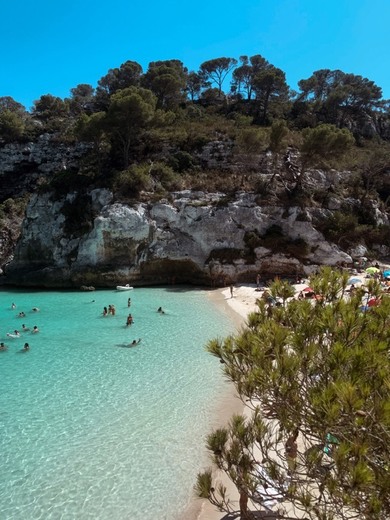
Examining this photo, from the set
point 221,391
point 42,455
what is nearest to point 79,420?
point 42,455

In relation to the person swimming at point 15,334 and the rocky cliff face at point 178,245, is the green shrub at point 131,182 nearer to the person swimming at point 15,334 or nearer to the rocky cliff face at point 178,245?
the rocky cliff face at point 178,245

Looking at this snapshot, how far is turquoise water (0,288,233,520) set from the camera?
678 cm

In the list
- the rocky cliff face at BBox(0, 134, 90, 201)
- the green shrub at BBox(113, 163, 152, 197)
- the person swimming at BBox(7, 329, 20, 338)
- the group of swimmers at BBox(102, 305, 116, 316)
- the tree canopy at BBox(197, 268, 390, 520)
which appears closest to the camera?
the tree canopy at BBox(197, 268, 390, 520)

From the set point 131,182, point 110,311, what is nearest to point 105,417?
point 110,311

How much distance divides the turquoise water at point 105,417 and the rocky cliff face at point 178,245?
34.3 feet

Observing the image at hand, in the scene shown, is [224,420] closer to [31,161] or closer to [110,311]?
[110,311]

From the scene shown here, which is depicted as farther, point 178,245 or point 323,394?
point 178,245

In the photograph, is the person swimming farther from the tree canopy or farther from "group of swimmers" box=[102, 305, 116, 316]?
the tree canopy

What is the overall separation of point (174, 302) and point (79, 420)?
46.2 feet

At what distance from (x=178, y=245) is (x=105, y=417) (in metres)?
20.5

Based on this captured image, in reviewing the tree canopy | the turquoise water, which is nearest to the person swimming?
the turquoise water

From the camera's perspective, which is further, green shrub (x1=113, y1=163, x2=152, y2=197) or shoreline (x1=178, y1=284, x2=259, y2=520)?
green shrub (x1=113, y1=163, x2=152, y2=197)

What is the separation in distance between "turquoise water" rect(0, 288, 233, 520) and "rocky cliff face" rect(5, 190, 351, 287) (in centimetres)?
1044

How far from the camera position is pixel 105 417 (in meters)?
9.52
